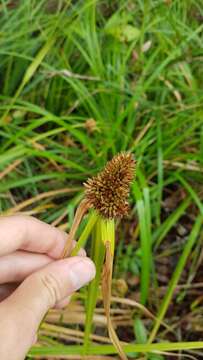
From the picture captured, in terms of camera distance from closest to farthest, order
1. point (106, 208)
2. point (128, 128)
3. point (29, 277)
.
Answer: point (106, 208) → point (29, 277) → point (128, 128)

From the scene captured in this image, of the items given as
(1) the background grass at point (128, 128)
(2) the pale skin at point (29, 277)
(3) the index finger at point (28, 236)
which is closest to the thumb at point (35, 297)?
(2) the pale skin at point (29, 277)

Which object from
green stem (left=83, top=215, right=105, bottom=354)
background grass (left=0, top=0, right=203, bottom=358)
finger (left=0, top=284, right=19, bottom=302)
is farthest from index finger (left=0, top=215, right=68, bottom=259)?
background grass (left=0, top=0, right=203, bottom=358)

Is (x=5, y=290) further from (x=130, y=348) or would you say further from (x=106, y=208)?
(x=106, y=208)

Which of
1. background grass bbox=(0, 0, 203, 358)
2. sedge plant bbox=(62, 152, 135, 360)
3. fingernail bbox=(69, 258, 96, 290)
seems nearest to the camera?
sedge plant bbox=(62, 152, 135, 360)

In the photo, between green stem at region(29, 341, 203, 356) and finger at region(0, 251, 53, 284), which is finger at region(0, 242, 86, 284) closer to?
finger at region(0, 251, 53, 284)

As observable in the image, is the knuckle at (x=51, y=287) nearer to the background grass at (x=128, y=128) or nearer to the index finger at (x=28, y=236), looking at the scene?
the index finger at (x=28, y=236)

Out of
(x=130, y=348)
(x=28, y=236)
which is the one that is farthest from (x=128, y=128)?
(x=130, y=348)

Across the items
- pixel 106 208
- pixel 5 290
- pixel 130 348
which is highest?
pixel 106 208
